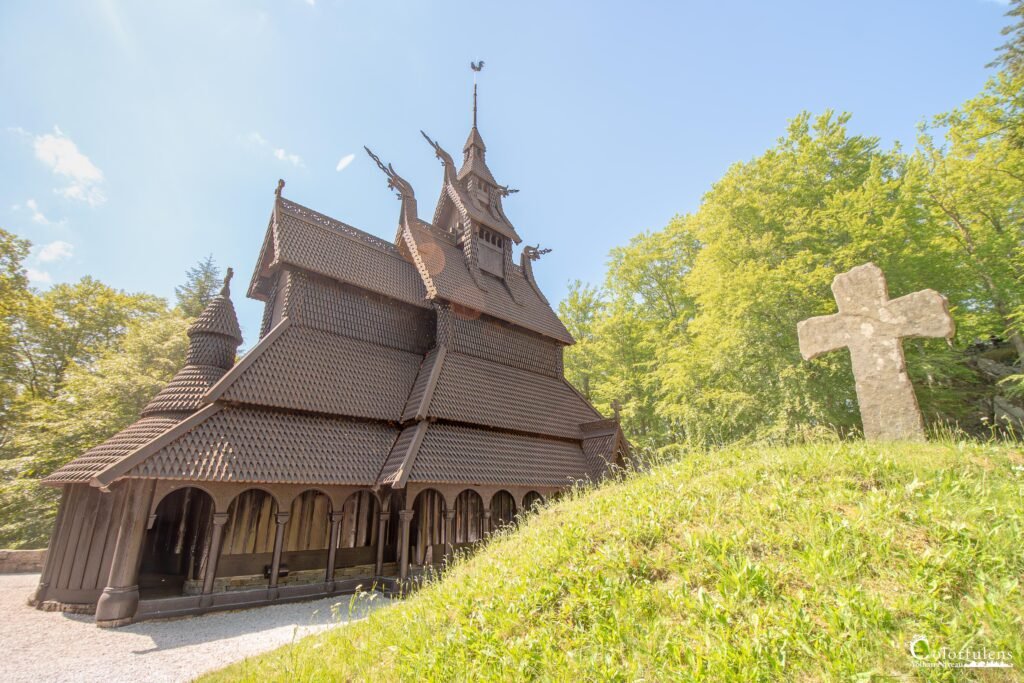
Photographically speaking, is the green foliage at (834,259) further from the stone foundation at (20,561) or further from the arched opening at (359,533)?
the stone foundation at (20,561)

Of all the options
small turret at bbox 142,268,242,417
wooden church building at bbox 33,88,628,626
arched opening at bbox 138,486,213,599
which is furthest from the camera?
small turret at bbox 142,268,242,417

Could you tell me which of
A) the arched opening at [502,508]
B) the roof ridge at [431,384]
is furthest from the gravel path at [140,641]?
the arched opening at [502,508]

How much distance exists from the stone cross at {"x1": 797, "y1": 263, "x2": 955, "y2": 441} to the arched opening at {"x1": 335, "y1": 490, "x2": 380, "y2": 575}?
38.4ft

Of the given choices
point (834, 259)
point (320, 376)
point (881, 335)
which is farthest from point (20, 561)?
point (834, 259)

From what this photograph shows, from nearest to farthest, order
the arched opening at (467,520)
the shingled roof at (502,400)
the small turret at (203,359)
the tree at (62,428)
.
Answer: the small turret at (203,359) < the arched opening at (467,520) < the shingled roof at (502,400) < the tree at (62,428)

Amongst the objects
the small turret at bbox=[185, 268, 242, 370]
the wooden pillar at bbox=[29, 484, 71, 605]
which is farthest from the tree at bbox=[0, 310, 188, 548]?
the small turret at bbox=[185, 268, 242, 370]

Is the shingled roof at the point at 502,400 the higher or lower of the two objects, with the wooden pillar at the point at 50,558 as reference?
higher

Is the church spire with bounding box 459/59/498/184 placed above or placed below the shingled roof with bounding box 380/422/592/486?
above

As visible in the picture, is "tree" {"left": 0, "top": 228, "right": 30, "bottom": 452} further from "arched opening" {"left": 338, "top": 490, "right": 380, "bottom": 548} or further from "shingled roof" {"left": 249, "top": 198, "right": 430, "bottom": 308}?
"arched opening" {"left": 338, "top": 490, "right": 380, "bottom": 548}

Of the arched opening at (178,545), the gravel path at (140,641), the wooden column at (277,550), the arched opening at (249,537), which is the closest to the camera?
the gravel path at (140,641)

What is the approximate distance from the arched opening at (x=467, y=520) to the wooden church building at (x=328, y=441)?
0.14 ft

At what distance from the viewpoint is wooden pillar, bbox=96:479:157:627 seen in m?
8.27

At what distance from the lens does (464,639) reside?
4461mm

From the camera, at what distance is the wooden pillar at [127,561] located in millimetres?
8273
